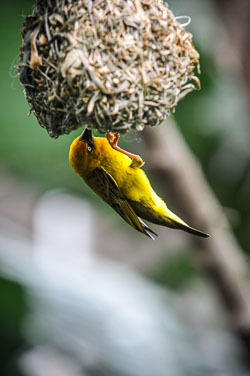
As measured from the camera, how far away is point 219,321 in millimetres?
5488

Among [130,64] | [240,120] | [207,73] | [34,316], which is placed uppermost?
[130,64]

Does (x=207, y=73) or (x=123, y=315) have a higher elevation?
(x=207, y=73)

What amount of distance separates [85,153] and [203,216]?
2053 mm

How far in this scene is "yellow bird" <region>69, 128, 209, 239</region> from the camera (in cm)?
193

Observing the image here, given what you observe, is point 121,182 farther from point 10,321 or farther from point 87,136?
point 10,321

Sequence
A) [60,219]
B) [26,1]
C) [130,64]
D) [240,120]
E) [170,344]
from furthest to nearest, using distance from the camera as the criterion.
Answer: [60,219] < [240,120] < [170,344] < [26,1] < [130,64]

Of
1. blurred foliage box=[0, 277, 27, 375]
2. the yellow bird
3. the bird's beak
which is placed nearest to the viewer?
the bird's beak

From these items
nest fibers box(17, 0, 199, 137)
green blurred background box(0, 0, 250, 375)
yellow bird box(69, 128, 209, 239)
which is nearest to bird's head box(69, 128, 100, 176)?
yellow bird box(69, 128, 209, 239)

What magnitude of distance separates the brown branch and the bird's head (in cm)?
123

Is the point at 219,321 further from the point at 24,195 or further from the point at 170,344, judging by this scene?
the point at 24,195

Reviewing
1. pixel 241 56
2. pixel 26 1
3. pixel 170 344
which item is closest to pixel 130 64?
pixel 26 1

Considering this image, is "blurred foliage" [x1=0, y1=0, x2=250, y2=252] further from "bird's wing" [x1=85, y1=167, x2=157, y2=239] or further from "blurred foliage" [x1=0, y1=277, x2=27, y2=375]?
"bird's wing" [x1=85, y1=167, x2=157, y2=239]

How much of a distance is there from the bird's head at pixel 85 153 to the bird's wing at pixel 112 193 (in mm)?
60

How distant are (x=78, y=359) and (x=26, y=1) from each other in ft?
10.3
